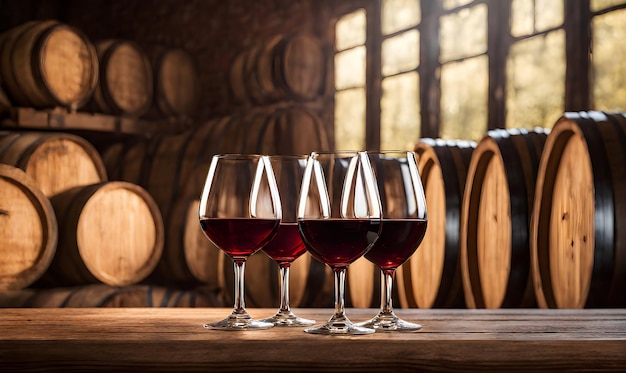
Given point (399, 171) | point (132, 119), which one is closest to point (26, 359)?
point (399, 171)

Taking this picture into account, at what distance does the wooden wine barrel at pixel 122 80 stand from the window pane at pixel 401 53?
146cm

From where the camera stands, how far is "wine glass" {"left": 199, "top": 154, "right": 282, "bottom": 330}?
125 cm

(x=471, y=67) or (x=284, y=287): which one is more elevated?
(x=471, y=67)

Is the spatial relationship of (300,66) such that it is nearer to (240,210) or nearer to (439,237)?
(439,237)

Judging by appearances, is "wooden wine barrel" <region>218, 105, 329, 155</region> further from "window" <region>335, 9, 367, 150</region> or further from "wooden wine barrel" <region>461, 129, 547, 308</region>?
"wooden wine barrel" <region>461, 129, 547, 308</region>

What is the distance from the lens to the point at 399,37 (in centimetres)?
555

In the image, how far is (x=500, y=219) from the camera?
2791mm

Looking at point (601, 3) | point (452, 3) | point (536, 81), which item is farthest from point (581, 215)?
point (452, 3)

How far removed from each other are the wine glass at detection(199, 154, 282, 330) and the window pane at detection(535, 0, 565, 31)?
313 cm

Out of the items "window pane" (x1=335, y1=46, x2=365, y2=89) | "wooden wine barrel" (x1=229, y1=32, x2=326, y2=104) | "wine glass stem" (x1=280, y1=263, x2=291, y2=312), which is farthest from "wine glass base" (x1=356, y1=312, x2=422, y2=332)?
"window pane" (x1=335, y1=46, x2=365, y2=89)

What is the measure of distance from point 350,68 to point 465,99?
51.2 inches

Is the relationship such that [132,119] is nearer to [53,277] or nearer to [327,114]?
[327,114]

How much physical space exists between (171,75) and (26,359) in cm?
481

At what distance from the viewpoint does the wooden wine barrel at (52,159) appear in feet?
12.7
